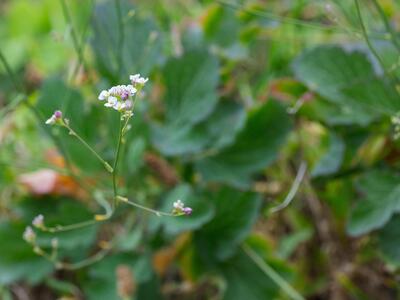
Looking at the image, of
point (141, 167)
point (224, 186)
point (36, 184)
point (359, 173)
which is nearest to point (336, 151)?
point (359, 173)

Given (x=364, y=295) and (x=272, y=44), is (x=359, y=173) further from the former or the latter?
(x=272, y=44)

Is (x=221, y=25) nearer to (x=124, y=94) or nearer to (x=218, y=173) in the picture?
(x=218, y=173)

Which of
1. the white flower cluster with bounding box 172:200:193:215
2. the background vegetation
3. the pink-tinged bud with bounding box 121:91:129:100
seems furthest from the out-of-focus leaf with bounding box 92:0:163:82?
the pink-tinged bud with bounding box 121:91:129:100

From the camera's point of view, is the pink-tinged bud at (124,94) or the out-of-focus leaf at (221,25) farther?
the out-of-focus leaf at (221,25)

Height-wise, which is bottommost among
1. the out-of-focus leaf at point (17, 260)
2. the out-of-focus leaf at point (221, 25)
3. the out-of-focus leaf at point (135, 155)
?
the out-of-focus leaf at point (17, 260)

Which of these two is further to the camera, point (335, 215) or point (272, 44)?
point (272, 44)

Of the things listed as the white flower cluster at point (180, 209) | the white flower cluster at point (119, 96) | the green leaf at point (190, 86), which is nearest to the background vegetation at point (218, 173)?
the green leaf at point (190, 86)

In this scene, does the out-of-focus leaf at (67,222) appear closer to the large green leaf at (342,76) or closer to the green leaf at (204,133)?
the green leaf at (204,133)

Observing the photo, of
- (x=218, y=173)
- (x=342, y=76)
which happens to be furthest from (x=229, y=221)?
(x=342, y=76)
